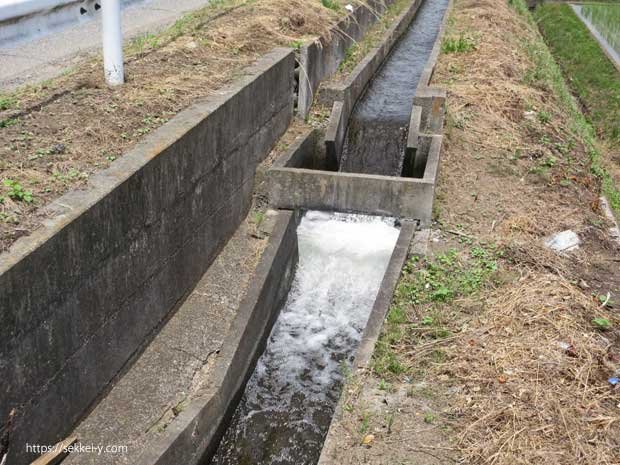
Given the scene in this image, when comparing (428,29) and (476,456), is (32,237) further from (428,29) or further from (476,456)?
(428,29)

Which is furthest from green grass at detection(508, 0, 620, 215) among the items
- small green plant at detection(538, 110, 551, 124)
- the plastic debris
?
the plastic debris

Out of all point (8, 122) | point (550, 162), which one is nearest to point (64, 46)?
point (8, 122)

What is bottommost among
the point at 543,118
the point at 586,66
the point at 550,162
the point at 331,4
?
the point at 586,66

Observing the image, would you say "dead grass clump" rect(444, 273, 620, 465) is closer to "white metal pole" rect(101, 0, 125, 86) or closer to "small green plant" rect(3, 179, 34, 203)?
"small green plant" rect(3, 179, 34, 203)

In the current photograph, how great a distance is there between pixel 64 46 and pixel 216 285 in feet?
14.6

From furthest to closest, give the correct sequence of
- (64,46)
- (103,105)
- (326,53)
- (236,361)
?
(326,53) < (64,46) < (103,105) < (236,361)

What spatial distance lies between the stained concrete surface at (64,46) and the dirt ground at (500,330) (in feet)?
16.0

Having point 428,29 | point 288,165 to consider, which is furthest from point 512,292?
point 428,29

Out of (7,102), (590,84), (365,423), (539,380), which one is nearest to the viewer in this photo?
(365,423)

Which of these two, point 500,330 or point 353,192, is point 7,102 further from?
point 500,330

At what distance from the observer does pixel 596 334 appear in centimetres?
560

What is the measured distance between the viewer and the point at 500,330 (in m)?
5.61

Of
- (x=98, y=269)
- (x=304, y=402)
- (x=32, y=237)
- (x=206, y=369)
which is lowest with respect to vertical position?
(x=304, y=402)

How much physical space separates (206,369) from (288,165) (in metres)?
3.37
